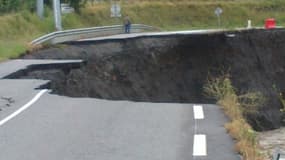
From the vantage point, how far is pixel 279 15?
7544 cm

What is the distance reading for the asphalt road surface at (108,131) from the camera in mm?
8867

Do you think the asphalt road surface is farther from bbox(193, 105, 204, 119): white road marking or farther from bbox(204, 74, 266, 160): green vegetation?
bbox(204, 74, 266, 160): green vegetation

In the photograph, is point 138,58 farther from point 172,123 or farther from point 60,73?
point 172,123

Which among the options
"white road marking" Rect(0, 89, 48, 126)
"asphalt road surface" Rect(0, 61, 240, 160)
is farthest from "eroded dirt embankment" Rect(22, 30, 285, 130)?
"asphalt road surface" Rect(0, 61, 240, 160)

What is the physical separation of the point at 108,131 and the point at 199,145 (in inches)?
73.9

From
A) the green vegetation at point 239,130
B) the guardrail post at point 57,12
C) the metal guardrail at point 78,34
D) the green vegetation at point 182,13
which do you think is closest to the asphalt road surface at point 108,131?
the green vegetation at point 239,130

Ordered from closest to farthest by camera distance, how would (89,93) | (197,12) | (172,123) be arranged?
(172,123) < (89,93) < (197,12)

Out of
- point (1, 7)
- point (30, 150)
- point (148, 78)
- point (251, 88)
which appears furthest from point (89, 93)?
point (1, 7)

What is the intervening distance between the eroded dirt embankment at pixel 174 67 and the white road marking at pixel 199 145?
10.5 meters

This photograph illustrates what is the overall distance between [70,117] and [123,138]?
7.94ft

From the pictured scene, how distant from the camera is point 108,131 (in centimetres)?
1063

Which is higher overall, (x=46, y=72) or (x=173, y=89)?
(x=46, y=72)

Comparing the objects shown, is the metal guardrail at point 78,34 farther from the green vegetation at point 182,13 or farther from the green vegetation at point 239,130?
the green vegetation at point 239,130

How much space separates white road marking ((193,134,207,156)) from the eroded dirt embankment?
10508 mm
